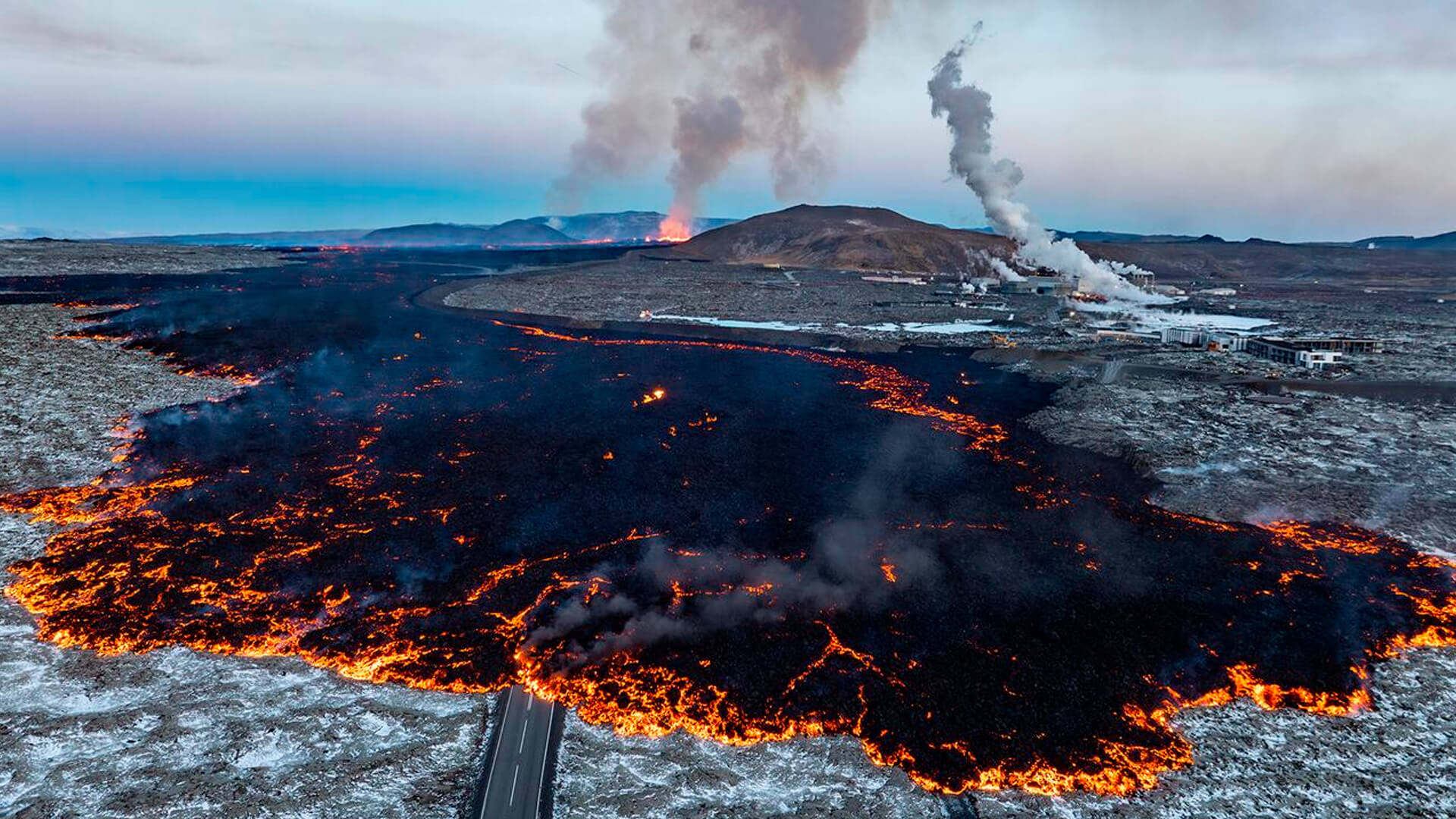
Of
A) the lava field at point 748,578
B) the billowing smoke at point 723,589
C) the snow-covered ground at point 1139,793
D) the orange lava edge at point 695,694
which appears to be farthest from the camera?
the billowing smoke at point 723,589

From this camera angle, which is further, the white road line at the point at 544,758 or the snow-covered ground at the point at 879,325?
the snow-covered ground at the point at 879,325

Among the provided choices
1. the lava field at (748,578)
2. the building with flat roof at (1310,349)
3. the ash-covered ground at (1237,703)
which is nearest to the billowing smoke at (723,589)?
the lava field at (748,578)

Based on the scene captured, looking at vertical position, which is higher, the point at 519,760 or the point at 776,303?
the point at 776,303

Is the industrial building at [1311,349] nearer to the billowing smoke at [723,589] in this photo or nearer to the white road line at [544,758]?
the billowing smoke at [723,589]

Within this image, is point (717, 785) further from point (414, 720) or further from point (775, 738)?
point (414, 720)

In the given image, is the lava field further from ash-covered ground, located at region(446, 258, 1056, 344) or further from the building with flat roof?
ash-covered ground, located at region(446, 258, 1056, 344)

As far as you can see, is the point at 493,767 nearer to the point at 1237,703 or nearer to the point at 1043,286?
the point at 1237,703

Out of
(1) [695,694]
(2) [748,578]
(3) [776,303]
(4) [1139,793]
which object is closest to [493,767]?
(1) [695,694]
